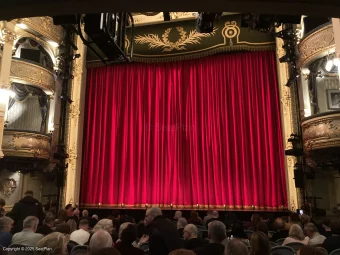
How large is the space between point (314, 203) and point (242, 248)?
781cm

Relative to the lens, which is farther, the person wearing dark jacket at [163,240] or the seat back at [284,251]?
the seat back at [284,251]

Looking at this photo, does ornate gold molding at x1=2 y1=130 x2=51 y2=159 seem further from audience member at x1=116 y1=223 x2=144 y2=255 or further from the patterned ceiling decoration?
audience member at x1=116 y1=223 x2=144 y2=255

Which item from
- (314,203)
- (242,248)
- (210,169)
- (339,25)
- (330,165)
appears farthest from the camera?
(210,169)

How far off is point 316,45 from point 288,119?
2486mm

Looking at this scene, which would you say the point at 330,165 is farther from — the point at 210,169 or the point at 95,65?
the point at 95,65

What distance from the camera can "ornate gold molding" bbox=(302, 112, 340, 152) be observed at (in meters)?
7.46

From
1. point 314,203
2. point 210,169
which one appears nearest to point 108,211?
point 210,169

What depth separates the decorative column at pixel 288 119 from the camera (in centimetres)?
941

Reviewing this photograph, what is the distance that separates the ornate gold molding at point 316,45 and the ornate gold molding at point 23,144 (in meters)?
8.21

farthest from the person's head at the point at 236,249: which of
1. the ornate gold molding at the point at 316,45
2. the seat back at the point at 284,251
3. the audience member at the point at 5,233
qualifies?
the ornate gold molding at the point at 316,45

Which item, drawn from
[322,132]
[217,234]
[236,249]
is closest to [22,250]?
[217,234]

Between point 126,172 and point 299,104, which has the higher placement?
point 299,104

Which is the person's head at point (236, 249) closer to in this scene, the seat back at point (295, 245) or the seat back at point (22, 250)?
the seat back at point (295, 245)

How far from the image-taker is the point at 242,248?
2.43 metres
